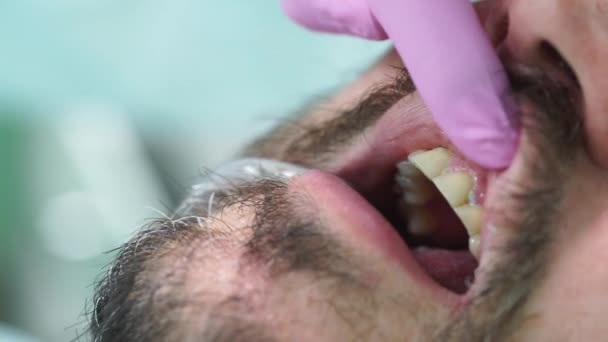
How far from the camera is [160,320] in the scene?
1.48ft

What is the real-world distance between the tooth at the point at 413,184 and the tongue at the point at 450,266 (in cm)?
5

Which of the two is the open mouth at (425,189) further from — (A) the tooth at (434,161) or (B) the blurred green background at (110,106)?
(B) the blurred green background at (110,106)

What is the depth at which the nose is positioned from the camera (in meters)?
→ 0.38

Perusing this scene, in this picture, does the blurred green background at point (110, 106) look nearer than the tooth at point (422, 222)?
No

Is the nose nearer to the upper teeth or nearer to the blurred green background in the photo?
the upper teeth

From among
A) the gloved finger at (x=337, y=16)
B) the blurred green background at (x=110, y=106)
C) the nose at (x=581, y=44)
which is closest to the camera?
the nose at (x=581, y=44)

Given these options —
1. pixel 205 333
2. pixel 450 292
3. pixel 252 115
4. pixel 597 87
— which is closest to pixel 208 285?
pixel 205 333

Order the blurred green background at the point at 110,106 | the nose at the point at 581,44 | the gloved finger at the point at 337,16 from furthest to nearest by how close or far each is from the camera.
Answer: the blurred green background at the point at 110,106, the gloved finger at the point at 337,16, the nose at the point at 581,44

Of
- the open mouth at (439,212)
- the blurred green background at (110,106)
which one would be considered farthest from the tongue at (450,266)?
the blurred green background at (110,106)

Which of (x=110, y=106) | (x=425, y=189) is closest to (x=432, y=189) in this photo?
(x=425, y=189)

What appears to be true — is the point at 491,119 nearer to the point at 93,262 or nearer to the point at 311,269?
the point at 311,269

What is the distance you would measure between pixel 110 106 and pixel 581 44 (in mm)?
974

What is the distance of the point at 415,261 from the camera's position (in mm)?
452

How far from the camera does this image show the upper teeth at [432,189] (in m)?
0.45
